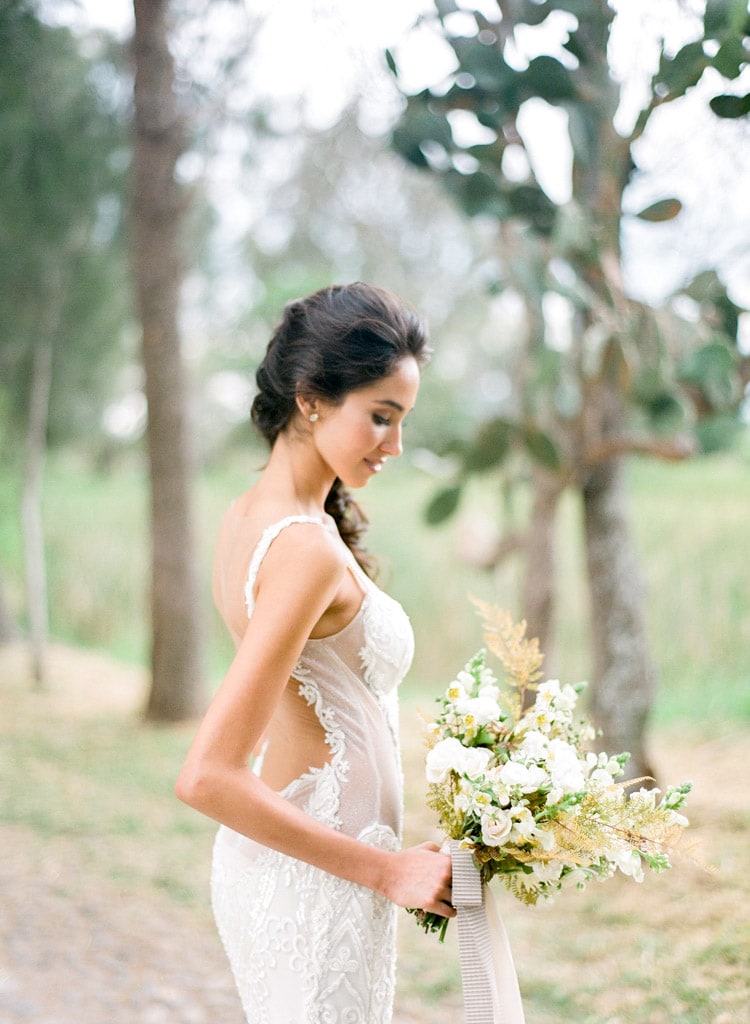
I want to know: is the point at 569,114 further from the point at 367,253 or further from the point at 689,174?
the point at 367,253

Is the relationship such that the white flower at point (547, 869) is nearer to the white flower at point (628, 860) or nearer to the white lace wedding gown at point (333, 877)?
the white flower at point (628, 860)

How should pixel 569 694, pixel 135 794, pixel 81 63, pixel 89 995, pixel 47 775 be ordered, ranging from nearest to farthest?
pixel 569 694 < pixel 89 995 < pixel 135 794 < pixel 47 775 < pixel 81 63

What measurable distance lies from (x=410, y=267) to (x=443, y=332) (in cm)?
Answer: 154

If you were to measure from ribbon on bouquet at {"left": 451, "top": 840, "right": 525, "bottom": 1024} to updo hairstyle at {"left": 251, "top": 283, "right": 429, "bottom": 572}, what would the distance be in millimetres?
779

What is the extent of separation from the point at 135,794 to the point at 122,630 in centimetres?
601

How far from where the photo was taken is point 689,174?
360 cm

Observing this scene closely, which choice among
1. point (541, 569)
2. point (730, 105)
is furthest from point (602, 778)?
point (541, 569)

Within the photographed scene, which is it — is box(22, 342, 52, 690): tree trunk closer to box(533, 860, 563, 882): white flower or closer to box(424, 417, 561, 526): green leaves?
box(424, 417, 561, 526): green leaves

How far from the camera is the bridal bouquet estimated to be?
1414 mm

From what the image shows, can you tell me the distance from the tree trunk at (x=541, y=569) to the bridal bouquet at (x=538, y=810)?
3.06 metres

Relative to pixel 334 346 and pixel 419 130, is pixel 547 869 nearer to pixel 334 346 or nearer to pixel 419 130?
pixel 334 346

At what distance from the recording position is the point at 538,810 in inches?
56.8

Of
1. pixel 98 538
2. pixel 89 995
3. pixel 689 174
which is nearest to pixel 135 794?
pixel 89 995

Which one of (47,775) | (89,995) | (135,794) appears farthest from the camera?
(47,775)
